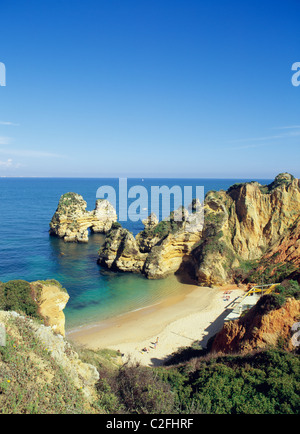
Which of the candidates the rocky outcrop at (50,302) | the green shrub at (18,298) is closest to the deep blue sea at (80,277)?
the rocky outcrop at (50,302)

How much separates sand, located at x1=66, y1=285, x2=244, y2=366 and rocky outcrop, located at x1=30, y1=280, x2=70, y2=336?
12.8 ft

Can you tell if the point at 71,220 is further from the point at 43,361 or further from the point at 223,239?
the point at 43,361

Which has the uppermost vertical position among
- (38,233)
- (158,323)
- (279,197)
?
(279,197)

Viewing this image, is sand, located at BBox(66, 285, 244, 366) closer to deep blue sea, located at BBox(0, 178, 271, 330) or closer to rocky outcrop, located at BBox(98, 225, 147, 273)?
deep blue sea, located at BBox(0, 178, 271, 330)

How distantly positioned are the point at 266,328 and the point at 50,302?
38.1 feet

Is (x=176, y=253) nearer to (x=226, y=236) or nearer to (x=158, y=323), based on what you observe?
(x=226, y=236)

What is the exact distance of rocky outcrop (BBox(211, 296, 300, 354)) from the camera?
45.3ft

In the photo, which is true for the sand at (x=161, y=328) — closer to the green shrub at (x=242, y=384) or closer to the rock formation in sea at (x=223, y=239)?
the rock formation in sea at (x=223, y=239)

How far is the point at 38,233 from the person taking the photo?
184ft

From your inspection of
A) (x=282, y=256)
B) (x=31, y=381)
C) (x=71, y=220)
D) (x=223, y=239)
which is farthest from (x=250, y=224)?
(x=71, y=220)

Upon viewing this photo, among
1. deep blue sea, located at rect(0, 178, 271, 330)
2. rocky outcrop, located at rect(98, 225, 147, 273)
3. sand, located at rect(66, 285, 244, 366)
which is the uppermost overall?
rocky outcrop, located at rect(98, 225, 147, 273)

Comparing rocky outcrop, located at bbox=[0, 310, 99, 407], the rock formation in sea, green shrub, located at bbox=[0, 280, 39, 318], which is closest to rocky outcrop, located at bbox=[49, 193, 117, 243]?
the rock formation in sea

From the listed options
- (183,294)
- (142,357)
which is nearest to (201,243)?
(183,294)
